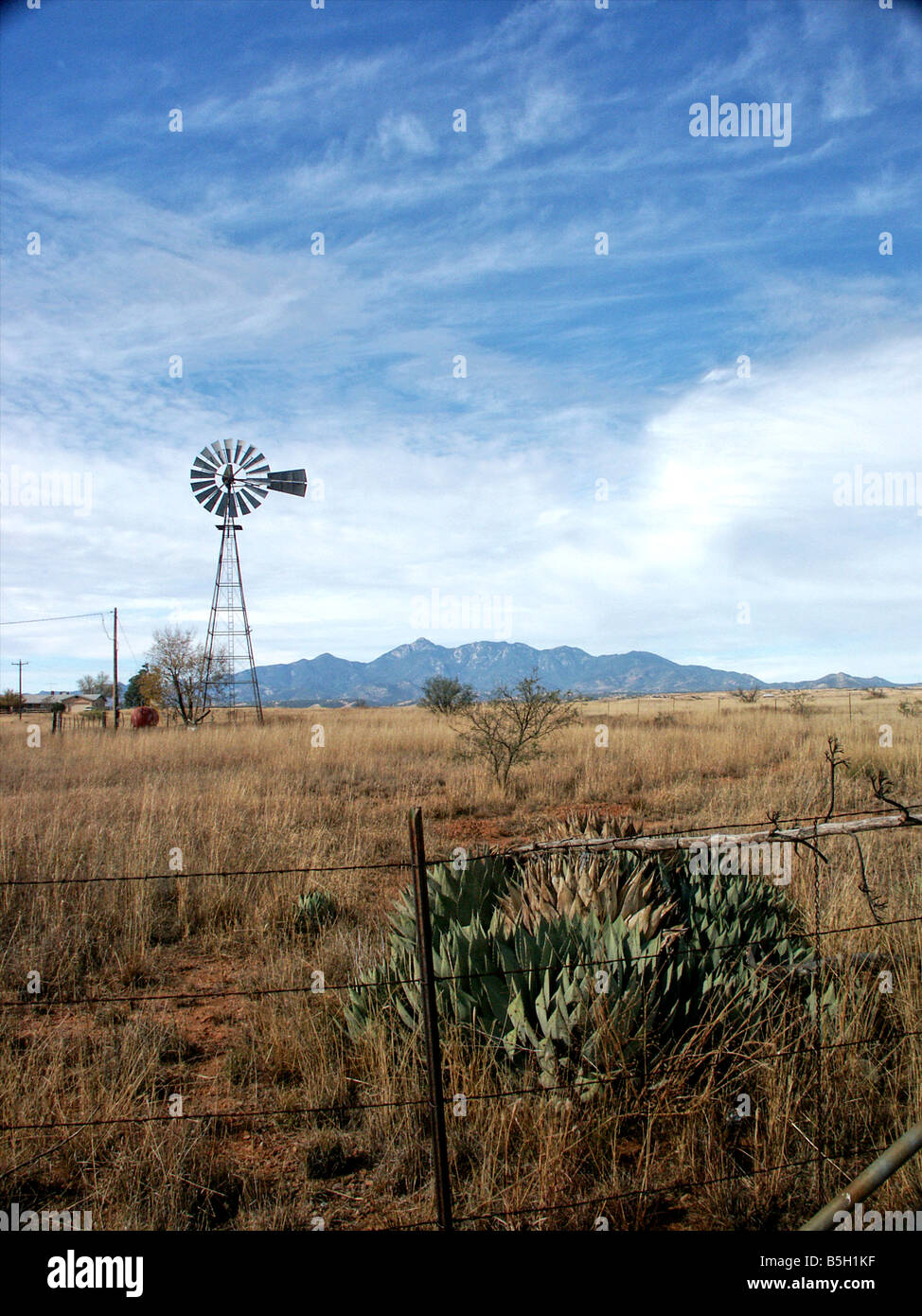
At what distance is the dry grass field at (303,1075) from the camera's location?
3027 mm

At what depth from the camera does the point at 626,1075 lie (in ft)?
11.1

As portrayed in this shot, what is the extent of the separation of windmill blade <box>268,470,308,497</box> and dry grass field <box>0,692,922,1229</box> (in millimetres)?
26689

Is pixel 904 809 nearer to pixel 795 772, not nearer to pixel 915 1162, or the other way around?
pixel 915 1162

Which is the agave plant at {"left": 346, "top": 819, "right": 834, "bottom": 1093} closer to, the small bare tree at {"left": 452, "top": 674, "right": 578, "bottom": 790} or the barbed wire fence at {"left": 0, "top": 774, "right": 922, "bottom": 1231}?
the barbed wire fence at {"left": 0, "top": 774, "right": 922, "bottom": 1231}

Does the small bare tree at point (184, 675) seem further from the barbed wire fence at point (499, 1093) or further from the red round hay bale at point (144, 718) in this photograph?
the barbed wire fence at point (499, 1093)

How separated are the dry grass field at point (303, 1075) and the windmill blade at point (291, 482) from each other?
26.7 meters

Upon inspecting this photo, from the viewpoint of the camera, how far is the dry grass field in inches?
119

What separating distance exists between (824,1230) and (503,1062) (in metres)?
1.66

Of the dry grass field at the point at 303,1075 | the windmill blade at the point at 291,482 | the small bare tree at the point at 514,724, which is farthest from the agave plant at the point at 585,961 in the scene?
the windmill blade at the point at 291,482

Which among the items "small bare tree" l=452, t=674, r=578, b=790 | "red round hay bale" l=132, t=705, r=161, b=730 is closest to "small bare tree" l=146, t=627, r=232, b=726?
"red round hay bale" l=132, t=705, r=161, b=730

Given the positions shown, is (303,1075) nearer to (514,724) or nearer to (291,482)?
(514,724)

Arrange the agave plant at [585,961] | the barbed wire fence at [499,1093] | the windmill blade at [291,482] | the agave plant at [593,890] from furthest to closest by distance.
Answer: the windmill blade at [291,482]
the agave plant at [593,890]
the agave plant at [585,961]
the barbed wire fence at [499,1093]

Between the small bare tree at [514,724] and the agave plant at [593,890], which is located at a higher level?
the small bare tree at [514,724]
